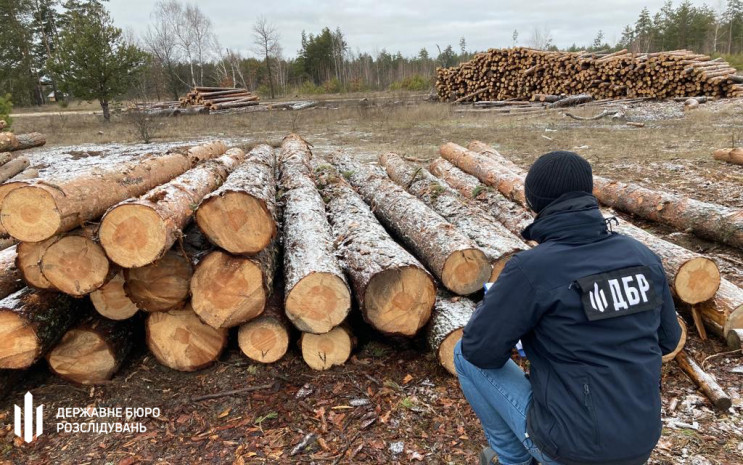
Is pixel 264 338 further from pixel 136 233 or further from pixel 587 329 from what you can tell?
pixel 587 329

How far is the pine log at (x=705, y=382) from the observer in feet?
10.1

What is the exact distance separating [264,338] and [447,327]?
4.84ft

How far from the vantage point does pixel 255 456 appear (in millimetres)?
2930

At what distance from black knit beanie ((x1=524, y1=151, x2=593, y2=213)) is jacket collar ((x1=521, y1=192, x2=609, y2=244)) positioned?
4 centimetres

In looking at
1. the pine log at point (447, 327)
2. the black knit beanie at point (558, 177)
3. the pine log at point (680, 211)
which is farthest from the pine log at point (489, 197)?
the black knit beanie at point (558, 177)

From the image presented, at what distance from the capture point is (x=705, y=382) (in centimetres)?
326

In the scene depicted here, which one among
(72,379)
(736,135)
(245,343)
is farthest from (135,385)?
(736,135)

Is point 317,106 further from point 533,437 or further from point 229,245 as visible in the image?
point 533,437

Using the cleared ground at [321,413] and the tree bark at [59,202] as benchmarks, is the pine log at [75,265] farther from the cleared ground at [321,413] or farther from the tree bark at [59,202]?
the cleared ground at [321,413]

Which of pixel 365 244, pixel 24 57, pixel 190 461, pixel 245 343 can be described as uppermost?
pixel 24 57

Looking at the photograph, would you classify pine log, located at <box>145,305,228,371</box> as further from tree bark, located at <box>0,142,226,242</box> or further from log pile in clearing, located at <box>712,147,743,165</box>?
log pile in clearing, located at <box>712,147,743,165</box>

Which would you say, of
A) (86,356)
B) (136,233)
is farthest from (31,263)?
(136,233)

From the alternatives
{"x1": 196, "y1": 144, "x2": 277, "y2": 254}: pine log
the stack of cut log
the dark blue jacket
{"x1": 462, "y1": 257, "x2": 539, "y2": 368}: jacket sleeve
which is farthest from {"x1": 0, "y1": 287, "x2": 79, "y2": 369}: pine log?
the stack of cut log

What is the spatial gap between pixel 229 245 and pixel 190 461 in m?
1.49
